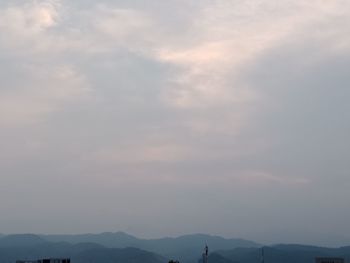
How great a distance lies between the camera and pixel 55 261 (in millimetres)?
129375

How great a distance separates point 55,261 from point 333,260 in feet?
181

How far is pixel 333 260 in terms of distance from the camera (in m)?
133
